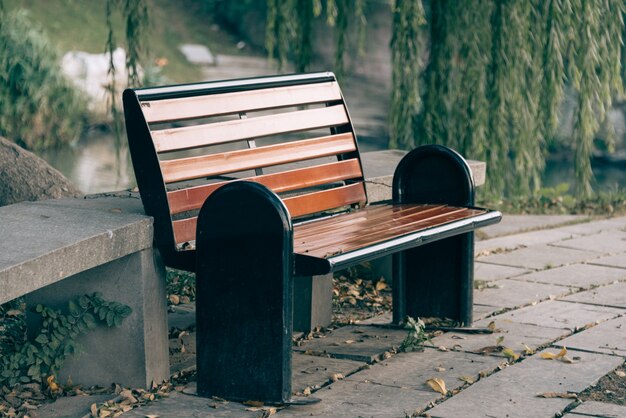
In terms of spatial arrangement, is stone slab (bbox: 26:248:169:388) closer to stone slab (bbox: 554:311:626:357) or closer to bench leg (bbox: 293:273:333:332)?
bench leg (bbox: 293:273:333:332)

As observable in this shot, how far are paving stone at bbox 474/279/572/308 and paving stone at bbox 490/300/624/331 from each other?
0.11 m

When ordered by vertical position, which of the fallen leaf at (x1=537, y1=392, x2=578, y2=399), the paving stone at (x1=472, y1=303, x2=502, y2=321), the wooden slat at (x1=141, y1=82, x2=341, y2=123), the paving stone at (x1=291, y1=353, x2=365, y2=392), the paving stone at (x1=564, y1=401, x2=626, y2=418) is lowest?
the paving stone at (x1=564, y1=401, x2=626, y2=418)

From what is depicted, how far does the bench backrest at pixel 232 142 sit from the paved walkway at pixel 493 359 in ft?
1.99

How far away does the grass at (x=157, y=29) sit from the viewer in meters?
19.3

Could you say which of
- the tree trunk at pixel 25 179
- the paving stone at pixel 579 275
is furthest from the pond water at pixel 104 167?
the tree trunk at pixel 25 179

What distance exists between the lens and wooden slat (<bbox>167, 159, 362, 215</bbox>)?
3.91 m

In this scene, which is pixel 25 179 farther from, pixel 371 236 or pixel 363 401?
pixel 363 401

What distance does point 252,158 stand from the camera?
430cm

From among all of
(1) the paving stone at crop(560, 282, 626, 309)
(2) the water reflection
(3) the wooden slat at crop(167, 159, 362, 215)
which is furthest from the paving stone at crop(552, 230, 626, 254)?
(2) the water reflection

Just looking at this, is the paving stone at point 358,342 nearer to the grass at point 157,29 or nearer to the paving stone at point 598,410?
the paving stone at point 598,410

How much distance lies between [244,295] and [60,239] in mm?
679

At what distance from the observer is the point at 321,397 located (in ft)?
12.5

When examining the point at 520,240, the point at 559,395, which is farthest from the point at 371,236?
the point at 520,240

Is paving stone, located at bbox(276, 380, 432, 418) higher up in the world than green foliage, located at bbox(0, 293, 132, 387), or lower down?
lower down
